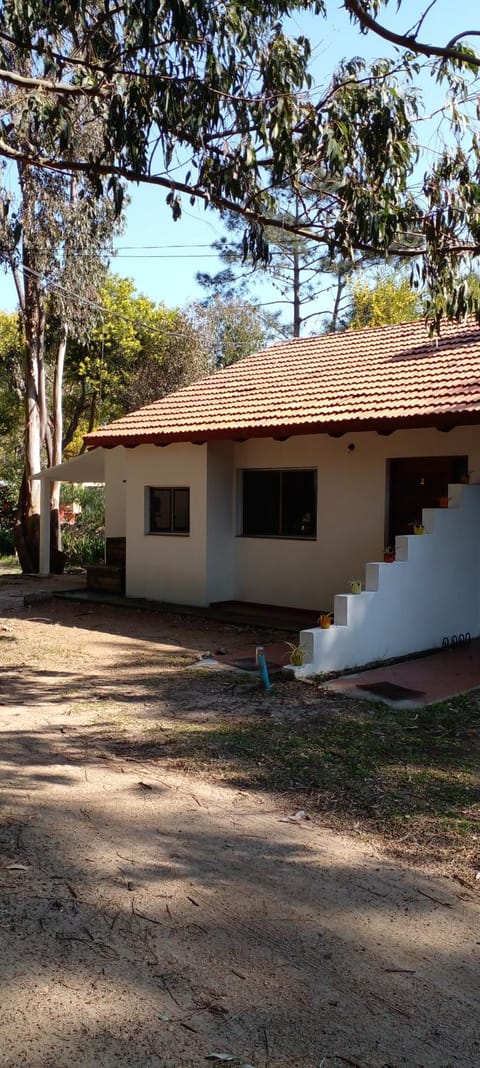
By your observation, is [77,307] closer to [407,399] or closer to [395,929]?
[407,399]

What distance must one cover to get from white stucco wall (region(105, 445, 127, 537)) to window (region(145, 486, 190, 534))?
2063 millimetres

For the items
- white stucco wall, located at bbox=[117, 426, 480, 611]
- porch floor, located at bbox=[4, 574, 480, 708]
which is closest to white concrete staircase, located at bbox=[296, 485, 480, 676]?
porch floor, located at bbox=[4, 574, 480, 708]

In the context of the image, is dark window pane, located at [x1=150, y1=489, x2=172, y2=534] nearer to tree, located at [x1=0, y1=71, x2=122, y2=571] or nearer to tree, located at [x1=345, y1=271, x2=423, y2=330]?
tree, located at [x1=0, y1=71, x2=122, y2=571]

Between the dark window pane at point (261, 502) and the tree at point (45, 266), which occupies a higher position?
the tree at point (45, 266)

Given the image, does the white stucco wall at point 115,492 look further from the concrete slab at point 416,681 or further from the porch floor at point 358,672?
the concrete slab at point 416,681

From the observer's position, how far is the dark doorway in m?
11.4

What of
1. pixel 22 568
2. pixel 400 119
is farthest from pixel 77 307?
pixel 400 119

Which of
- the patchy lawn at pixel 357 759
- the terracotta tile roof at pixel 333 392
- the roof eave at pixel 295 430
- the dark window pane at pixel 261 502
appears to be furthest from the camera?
the dark window pane at pixel 261 502

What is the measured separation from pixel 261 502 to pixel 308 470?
1112 mm

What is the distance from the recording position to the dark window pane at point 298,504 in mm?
12992

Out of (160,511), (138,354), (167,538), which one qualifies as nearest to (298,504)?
(167,538)

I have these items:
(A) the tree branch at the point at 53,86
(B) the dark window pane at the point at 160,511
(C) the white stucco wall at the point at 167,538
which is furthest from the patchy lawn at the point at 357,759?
(B) the dark window pane at the point at 160,511

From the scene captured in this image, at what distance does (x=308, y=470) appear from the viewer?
13.0 metres

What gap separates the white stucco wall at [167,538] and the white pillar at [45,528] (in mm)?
4895
